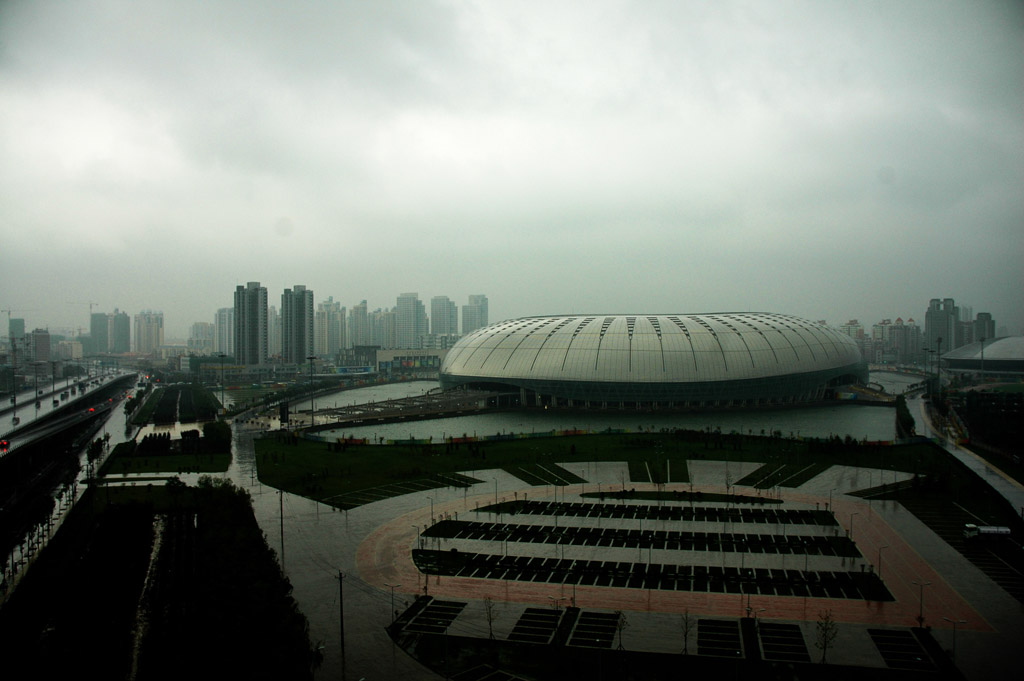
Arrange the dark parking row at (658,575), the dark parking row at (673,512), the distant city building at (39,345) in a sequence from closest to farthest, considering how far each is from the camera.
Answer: the dark parking row at (658,575), the dark parking row at (673,512), the distant city building at (39,345)

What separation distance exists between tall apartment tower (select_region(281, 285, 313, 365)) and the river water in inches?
3181

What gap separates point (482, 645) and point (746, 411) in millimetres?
44527

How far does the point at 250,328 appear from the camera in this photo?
401ft

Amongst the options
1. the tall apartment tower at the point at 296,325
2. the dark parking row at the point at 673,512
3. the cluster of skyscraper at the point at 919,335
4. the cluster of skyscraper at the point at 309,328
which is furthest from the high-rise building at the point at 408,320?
the dark parking row at the point at 673,512

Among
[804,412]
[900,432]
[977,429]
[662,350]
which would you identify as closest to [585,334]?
[662,350]

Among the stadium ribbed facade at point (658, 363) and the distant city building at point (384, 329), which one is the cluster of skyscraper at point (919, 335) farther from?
the distant city building at point (384, 329)

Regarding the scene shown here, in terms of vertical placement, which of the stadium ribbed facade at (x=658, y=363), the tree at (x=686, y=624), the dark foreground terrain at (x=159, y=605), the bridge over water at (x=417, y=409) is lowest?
the tree at (x=686, y=624)

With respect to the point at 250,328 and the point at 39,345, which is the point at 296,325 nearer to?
the point at 250,328

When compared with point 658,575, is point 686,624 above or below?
above

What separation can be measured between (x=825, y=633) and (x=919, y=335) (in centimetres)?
16473

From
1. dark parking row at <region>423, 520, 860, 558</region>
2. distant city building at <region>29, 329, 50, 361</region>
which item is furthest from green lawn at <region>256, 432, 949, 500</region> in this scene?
distant city building at <region>29, 329, 50, 361</region>

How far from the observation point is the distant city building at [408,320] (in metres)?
188

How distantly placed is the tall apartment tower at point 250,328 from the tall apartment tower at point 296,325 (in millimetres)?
5095

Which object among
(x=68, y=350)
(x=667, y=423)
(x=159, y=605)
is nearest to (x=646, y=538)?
(x=159, y=605)
